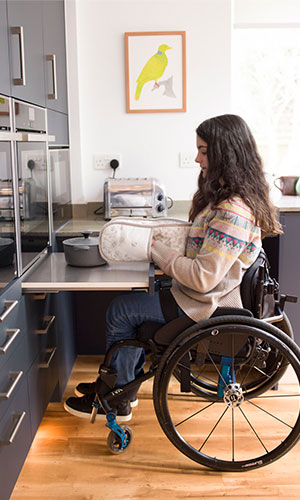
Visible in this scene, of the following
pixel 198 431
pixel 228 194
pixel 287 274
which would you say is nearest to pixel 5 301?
pixel 228 194

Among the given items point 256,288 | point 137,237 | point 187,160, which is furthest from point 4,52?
point 187,160

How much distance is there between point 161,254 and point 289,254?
2.67 feet

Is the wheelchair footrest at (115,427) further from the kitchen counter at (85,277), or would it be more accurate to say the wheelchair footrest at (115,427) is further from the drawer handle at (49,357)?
the kitchen counter at (85,277)

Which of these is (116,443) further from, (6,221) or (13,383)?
(6,221)

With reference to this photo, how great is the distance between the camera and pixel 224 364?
1980mm

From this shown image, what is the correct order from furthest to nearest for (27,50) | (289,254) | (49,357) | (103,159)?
(103,159), (289,254), (49,357), (27,50)

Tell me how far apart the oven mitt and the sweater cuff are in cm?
2

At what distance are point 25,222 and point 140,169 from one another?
4.01 feet

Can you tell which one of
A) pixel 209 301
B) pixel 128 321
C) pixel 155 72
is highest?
pixel 155 72

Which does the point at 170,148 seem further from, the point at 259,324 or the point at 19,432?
the point at 19,432

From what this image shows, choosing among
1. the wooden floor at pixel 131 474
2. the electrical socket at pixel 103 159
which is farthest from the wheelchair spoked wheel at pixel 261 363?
the electrical socket at pixel 103 159

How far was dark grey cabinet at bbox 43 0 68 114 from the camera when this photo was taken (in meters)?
2.42

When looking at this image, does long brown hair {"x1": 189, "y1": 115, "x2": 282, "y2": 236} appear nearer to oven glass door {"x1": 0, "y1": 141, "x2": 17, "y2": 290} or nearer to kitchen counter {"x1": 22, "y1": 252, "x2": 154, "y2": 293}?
kitchen counter {"x1": 22, "y1": 252, "x2": 154, "y2": 293}

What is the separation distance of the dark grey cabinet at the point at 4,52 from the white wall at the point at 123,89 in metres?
1.30
